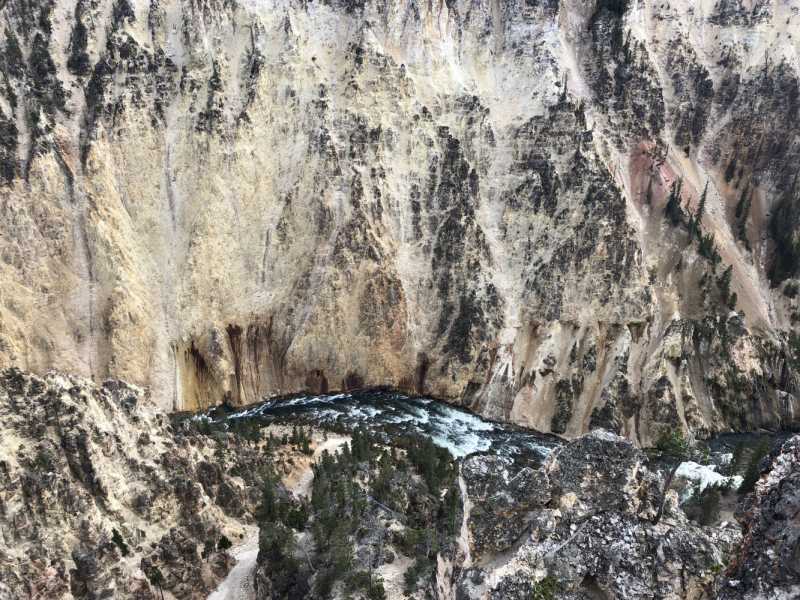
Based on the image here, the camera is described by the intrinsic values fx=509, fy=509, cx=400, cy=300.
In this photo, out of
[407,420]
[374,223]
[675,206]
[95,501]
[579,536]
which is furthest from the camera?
[675,206]

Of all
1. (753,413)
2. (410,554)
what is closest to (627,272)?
(753,413)

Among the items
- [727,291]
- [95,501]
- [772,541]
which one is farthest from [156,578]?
[727,291]

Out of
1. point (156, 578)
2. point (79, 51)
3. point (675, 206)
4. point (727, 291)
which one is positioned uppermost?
point (79, 51)

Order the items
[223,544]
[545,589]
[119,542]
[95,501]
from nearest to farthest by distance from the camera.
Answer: [545,589]
[119,542]
[95,501]
[223,544]

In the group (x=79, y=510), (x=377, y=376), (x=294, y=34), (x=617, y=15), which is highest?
(x=617, y=15)

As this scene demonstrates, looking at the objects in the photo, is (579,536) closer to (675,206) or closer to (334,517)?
(334,517)

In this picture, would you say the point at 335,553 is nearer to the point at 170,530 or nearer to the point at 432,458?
the point at 170,530

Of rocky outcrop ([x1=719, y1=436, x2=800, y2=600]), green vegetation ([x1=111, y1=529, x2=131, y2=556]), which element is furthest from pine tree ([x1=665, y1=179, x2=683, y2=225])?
green vegetation ([x1=111, y1=529, x2=131, y2=556])
